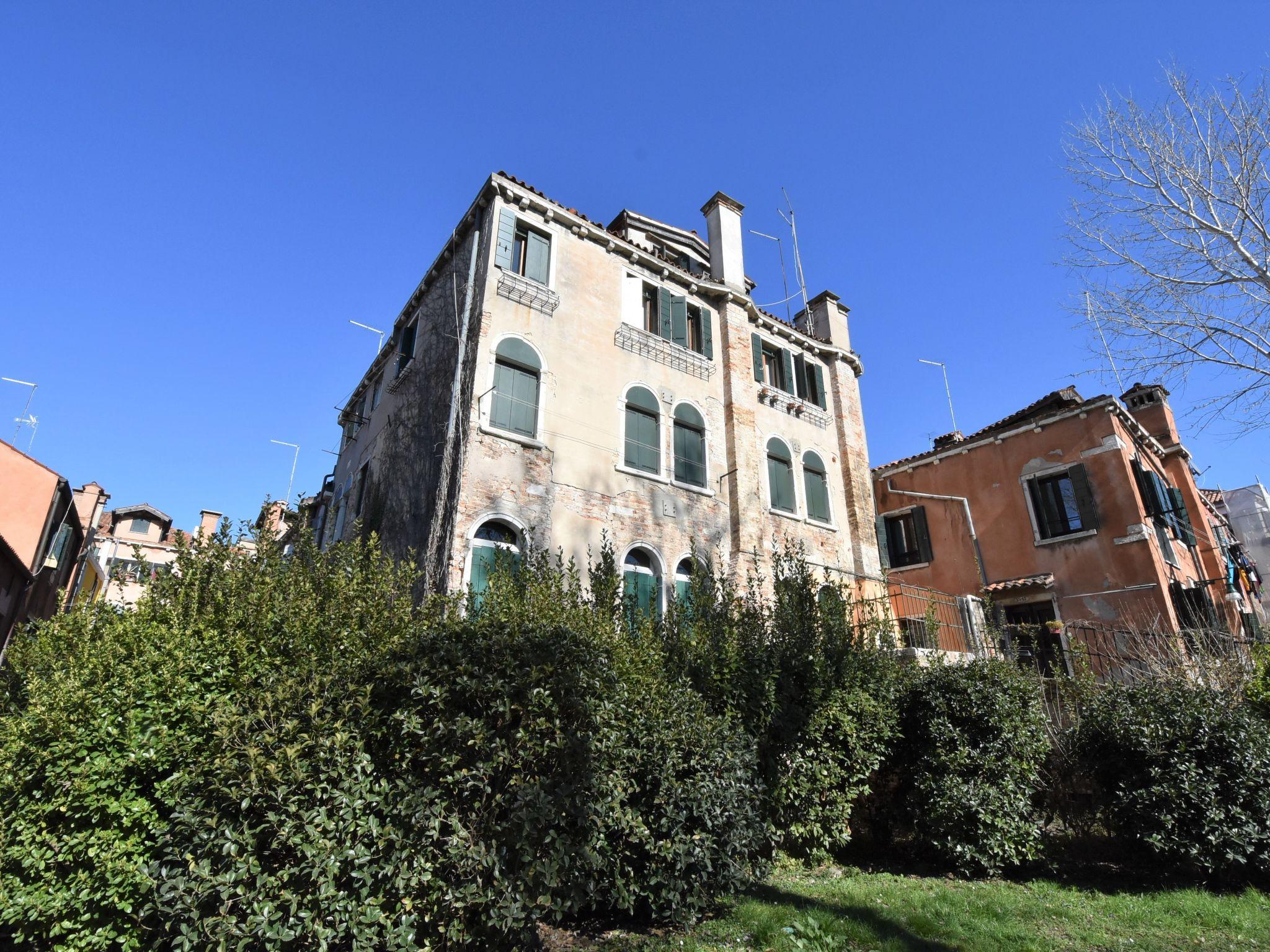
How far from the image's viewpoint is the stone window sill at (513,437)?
37.4ft

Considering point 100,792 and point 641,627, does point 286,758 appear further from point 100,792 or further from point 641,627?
point 641,627

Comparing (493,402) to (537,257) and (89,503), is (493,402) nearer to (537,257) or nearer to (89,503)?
(537,257)

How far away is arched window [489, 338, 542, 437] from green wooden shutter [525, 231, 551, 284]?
1.77m

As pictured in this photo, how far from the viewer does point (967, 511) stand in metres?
19.0

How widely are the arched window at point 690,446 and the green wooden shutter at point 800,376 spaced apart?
13.6ft

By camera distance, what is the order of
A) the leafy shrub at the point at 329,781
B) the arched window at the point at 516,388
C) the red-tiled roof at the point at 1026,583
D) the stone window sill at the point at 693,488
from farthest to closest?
the red-tiled roof at the point at 1026,583
the stone window sill at the point at 693,488
the arched window at the point at 516,388
the leafy shrub at the point at 329,781

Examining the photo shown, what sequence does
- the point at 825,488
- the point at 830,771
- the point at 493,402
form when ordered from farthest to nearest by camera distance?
the point at 825,488 → the point at 493,402 → the point at 830,771

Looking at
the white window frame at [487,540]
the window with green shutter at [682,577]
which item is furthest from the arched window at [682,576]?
the white window frame at [487,540]

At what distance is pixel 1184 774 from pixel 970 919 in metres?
3.32

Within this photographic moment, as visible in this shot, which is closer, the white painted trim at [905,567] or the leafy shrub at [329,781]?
the leafy shrub at [329,781]

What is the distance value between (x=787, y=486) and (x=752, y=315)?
15.3 feet

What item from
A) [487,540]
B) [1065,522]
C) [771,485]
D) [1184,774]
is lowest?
[1184,774]

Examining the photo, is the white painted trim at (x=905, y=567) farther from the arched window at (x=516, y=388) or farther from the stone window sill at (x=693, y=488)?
the arched window at (x=516, y=388)

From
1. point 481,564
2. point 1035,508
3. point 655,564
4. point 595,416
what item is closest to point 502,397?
point 595,416
